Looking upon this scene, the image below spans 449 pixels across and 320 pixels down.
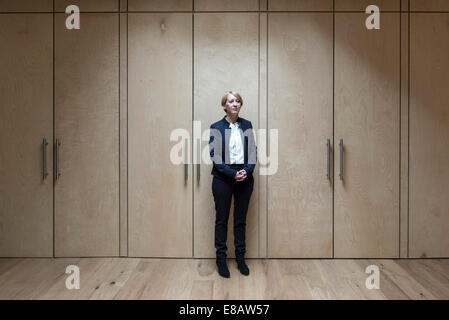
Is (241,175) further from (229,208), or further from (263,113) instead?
(263,113)

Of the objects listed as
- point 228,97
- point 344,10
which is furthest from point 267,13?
point 228,97

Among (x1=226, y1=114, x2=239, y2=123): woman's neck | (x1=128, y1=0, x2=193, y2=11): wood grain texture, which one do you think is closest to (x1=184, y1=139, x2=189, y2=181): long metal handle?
(x1=226, y1=114, x2=239, y2=123): woman's neck

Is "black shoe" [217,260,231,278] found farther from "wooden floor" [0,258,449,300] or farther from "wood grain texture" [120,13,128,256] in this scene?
"wood grain texture" [120,13,128,256]

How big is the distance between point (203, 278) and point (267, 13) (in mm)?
2540

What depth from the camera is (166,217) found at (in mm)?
3594

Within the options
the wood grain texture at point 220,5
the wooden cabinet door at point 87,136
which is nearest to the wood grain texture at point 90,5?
the wooden cabinet door at point 87,136

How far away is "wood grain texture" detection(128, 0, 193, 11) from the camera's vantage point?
351cm

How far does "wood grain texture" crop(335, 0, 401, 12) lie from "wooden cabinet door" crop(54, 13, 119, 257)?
7.18 ft

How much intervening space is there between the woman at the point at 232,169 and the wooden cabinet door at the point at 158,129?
0.46 m

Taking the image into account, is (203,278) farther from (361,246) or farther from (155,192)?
(361,246)

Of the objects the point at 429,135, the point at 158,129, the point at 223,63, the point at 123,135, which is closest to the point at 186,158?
the point at 158,129

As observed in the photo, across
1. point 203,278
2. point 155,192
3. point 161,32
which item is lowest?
point 203,278

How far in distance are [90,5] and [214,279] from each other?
285 centimetres

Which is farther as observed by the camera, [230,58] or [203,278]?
[230,58]
